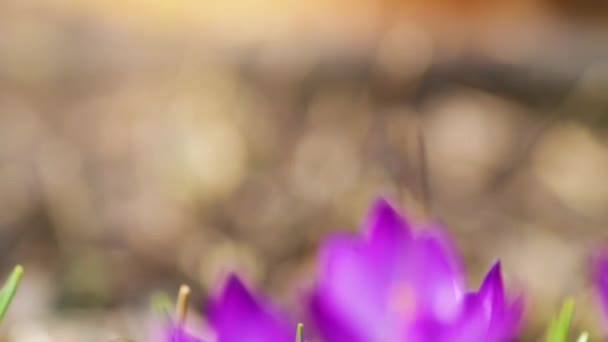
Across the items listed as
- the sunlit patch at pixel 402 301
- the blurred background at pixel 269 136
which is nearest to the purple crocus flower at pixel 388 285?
the sunlit patch at pixel 402 301

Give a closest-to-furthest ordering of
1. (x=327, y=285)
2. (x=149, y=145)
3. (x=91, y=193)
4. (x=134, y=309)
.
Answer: (x=327, y=285)
(x=134, y=309)
(x=91, y=193)
(x=149, y=145)

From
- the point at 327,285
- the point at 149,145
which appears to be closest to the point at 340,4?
the point at 149,145

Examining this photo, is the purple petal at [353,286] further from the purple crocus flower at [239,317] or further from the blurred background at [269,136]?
the blurred background at [269,136]

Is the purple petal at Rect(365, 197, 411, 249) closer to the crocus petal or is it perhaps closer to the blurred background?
the crocus petal

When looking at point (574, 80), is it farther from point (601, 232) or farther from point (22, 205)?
point (22, 205)

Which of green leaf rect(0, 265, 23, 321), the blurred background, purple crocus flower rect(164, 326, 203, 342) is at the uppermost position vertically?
the blurred background

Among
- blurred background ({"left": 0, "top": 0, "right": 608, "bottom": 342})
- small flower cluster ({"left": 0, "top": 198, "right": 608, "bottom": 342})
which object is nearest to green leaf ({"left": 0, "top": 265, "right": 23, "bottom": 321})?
small flower cluster ({"left": 0, "top": 198, "right": 608, "bottom": 342})

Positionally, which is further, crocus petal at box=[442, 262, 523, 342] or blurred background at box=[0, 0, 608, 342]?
blurred background at box=[0, 0, 608, 342]
